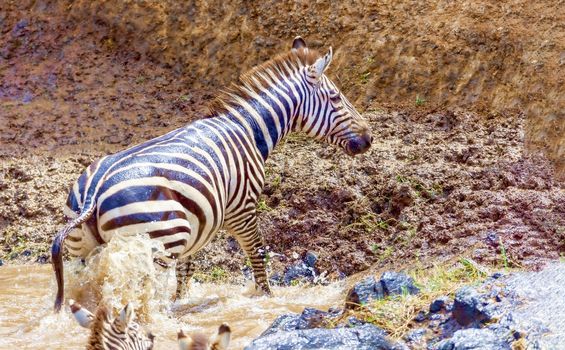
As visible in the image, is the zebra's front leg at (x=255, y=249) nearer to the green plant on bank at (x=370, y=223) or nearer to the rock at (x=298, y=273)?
the rock at (x=298, y=273)

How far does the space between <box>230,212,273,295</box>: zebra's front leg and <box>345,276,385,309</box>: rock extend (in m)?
2.33

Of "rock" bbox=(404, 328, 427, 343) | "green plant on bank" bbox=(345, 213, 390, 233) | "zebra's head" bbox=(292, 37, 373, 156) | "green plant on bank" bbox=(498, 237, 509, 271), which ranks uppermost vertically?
"zebra's head" bbox=(292, 37, 373, 156)

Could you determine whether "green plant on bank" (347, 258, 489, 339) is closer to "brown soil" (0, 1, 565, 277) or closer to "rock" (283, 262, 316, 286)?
"brown soil" (0, 1, 565, 277)

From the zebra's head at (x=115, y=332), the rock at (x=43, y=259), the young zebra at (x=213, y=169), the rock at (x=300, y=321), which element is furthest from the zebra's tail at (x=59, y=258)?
the rock at (x=43, y=259)

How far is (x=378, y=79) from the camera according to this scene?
12469mm

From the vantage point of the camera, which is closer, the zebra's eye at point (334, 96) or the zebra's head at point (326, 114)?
the zebra's head at point (326, 114)

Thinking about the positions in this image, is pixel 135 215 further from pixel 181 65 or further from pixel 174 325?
pixel 181 65

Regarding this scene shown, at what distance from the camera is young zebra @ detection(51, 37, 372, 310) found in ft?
24.0

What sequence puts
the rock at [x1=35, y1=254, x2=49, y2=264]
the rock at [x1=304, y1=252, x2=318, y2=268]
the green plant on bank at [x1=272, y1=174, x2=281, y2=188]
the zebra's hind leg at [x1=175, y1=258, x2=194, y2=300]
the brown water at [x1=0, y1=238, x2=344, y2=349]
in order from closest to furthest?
the brown water at [x1=0, y1=238, x2=344, y2=349] < the zebra's hind leg at [x1=175, y1=258, x2=194, y2=300] < the rock at [x1=304, y1=252, x2=318, y2=268] < the rock at [x1=35, y1=254, x2=49, y2=264] < the green plant on bank at [x1=272, y1=174, x2=281, y2=188]

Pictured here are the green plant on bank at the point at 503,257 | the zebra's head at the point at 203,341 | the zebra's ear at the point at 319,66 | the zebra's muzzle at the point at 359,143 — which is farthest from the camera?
the zebra's muzzle at the point at 359,143

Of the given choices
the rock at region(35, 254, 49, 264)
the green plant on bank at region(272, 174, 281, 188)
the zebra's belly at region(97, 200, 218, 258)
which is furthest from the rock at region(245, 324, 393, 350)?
the rock at region(35, 254, 49, 264)

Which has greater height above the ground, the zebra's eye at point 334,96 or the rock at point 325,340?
the zebra's eye at point 334,96

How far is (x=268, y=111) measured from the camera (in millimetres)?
9164

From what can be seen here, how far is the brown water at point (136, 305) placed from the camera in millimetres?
7250
